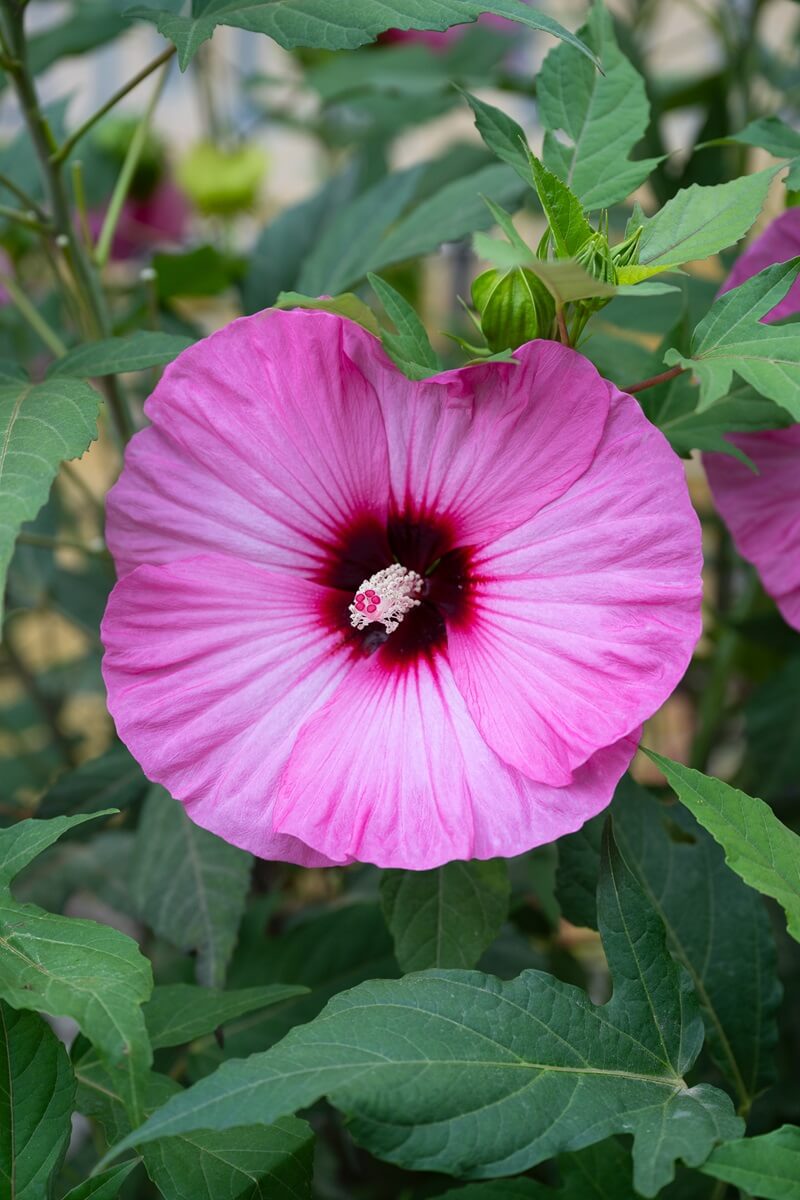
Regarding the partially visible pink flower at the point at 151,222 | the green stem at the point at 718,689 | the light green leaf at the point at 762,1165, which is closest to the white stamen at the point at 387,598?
the light green leaf at the point at 762,1165

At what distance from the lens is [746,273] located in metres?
0.53

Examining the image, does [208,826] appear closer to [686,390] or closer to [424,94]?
[686,390]

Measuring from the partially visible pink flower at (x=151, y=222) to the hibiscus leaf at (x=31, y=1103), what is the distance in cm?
107

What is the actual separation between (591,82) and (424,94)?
1.81ft

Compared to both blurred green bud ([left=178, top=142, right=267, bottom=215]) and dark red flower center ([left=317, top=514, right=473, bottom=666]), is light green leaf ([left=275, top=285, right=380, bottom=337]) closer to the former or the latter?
dark red flower center ([left=317, top=514, right=473, bottom=666])

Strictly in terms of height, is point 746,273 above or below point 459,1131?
above

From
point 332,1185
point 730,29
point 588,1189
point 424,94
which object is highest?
point 730,29

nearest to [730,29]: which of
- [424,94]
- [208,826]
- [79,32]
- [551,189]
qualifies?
[424,94]

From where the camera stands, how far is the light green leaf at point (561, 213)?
0.42 m

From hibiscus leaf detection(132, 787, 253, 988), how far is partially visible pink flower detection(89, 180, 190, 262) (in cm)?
92

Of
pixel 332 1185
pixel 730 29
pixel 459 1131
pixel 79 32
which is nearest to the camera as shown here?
pixel 459 1131

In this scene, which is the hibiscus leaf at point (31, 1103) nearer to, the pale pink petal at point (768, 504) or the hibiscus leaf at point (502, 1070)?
the hibiscus leaf at point (502, 1070)

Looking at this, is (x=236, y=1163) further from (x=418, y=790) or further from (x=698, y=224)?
(x=698, y=224)

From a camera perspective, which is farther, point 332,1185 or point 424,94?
point 424,94
